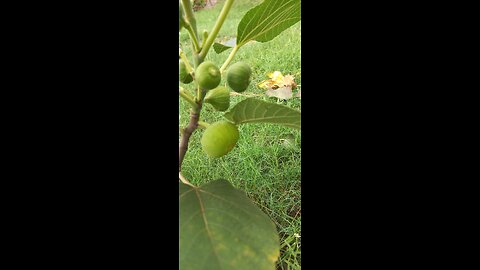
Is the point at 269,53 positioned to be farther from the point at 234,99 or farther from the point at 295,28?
the point at 234,99

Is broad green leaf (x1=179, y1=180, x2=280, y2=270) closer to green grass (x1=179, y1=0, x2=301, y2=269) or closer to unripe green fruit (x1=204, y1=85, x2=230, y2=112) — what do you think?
unripe green fruit (x1=204, y1=85, x2=230, y2=112)

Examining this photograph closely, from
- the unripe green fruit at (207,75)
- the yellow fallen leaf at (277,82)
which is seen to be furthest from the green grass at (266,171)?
the unripe green fruit at (207,75)

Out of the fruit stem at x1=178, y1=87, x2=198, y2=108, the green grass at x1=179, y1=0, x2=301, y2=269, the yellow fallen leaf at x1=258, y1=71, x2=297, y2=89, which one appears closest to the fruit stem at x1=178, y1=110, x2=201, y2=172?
the fruit stem at x1=178, y1=87, x2=198, y2=108

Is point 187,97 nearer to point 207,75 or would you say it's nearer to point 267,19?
point 207,75

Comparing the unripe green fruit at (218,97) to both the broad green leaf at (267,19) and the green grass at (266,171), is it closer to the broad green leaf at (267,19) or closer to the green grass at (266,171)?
the broad green leaf at (267,19)

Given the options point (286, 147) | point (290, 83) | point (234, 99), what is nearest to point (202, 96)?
point (286, 147)
